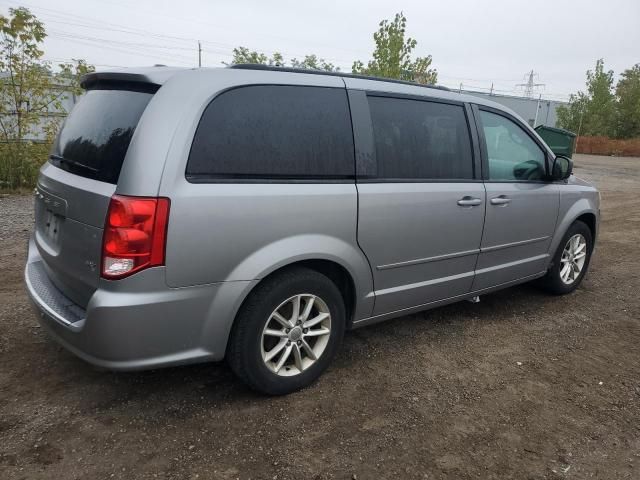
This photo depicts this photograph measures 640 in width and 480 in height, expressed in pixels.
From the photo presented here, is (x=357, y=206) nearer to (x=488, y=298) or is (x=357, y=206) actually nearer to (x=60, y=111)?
(x=488, y=298)

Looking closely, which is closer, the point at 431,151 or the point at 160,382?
the point at 160,382

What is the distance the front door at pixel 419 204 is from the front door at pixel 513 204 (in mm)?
181

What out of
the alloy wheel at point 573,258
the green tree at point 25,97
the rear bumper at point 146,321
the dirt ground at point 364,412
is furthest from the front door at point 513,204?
the green tree at point 25,97

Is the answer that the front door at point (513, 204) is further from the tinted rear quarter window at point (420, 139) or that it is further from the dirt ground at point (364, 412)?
the dirt ground at point (364, 412)

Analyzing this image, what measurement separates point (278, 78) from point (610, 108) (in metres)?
44.3

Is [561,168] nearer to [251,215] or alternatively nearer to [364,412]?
[364,412]

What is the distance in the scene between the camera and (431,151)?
3.36 meters

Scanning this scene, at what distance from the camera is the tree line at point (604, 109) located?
39.2 m

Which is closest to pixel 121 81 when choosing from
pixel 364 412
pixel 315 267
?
pixel 315 267

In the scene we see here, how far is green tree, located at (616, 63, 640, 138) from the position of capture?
39.4m

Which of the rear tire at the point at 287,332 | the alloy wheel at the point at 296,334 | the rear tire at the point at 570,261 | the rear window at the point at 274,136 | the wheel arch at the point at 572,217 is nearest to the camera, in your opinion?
the rear window at the point at 274,136

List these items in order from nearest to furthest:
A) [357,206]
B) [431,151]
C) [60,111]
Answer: [357,206] → [431,151] → [60,111]

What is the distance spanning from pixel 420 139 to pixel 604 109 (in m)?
43.3

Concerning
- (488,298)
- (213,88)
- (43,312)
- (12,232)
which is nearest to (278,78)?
(213,88)
